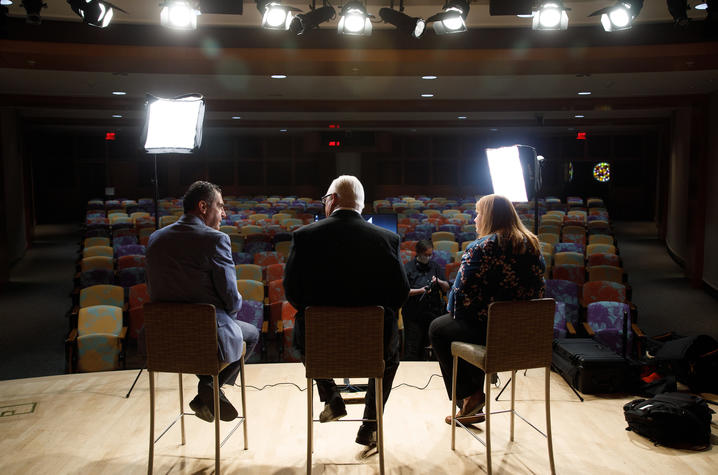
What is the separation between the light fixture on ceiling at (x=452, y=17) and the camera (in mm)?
5191

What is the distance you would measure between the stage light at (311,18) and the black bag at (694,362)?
12.4 feet

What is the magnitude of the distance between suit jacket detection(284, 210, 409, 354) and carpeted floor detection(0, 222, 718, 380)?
3987mm

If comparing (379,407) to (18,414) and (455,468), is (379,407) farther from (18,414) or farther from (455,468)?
(18,414)

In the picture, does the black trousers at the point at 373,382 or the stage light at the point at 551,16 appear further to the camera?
the stage light at the point at 551,16

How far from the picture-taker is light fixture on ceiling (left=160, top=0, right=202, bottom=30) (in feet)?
17.3

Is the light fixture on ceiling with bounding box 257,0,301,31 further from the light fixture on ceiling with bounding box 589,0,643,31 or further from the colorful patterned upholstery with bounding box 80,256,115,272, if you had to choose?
the colorful patterned upholstery with bounding box 80,256,115,272

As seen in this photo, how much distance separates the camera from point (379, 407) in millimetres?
2947

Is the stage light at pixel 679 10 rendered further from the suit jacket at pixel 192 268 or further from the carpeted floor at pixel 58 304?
the suit jacket at pixel 192 268

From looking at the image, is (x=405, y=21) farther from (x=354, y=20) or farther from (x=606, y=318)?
(x=606, y=318)

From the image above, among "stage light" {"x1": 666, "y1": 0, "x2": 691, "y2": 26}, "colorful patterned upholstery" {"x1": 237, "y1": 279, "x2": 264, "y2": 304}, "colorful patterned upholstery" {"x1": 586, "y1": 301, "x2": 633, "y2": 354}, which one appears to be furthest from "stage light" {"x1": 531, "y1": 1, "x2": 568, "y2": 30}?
"colorful patterned upholstery" {"x1": 237, "y1": 279, "x2": 264, "y2": 304}

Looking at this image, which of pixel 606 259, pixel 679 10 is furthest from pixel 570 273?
pixel 679 10

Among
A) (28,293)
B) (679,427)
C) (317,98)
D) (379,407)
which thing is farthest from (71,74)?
(679,427)

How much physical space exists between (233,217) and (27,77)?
4.92m

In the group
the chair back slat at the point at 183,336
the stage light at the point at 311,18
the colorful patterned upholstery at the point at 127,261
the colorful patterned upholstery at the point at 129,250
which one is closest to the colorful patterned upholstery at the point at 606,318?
the stage light at the point at 311,18
